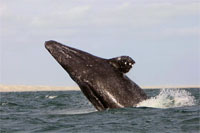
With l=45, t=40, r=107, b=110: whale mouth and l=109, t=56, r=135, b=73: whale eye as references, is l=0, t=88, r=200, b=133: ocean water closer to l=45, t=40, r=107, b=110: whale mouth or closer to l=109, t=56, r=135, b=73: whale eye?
l=45, t=40, r=107, b=110: whale mouth

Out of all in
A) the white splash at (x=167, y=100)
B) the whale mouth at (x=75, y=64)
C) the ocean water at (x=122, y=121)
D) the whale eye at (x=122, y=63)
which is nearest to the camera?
the ocean water at (x=122, y=121)

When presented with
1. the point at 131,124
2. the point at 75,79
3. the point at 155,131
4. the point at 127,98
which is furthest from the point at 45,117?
the point at 155,131

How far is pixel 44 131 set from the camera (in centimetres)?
1128

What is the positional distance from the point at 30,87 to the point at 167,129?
16618 centimetres

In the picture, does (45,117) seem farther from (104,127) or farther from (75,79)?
(104,127)

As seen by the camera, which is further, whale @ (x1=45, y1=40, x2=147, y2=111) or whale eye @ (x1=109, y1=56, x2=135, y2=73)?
whale @ (x1=45, y1=40, x2=147, y2=111)

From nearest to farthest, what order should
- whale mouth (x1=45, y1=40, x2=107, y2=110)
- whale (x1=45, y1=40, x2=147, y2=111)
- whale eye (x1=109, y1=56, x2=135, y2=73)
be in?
whale eye (x1=109, y1=56, x2=135, y2=73)
whale (x1=45, y1=40, x2=147, y2=111)
whale mouth (x1=45, y1=40, x2=107, y2=110)

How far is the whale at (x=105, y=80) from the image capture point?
13.4 m

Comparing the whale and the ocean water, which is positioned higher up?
the whale

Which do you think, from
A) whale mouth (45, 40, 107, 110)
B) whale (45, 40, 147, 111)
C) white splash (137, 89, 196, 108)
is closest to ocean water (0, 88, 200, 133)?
white splash (137, 89, 196, 108)

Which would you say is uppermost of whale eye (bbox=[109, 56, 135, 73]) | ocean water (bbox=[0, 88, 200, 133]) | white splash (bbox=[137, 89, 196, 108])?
whale eye (bbox=[109, 56, 135, 73])

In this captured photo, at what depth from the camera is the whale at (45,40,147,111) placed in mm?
13391

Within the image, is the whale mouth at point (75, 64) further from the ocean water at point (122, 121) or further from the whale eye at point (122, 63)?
the whale eye at point (122, 63)

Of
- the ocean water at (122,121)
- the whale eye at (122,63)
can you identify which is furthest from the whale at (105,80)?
the ocean water at (122,121)
